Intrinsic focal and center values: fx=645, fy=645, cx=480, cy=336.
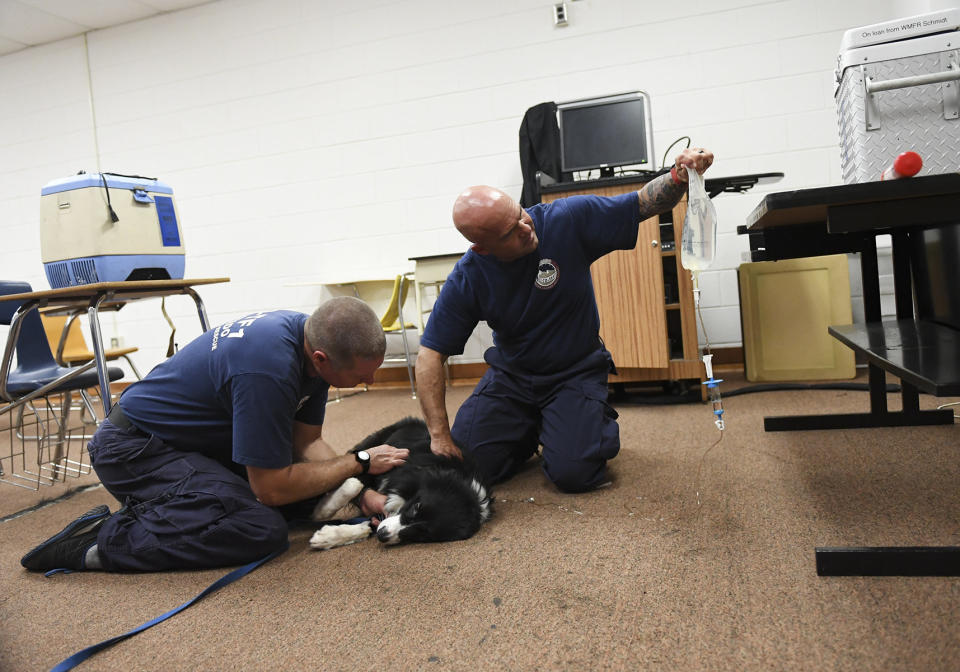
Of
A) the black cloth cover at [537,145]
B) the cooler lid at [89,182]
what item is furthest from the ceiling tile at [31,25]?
the black cloth cover at [537,145]

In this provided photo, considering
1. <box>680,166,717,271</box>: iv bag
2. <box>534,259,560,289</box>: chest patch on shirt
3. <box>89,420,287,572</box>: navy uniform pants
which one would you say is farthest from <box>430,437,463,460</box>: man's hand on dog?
<box>680,166,717,271</box>: iv bag

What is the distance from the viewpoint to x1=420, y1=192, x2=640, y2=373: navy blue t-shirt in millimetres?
2096

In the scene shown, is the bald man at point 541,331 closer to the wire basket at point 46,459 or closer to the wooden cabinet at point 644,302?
the wooden cabinet at point 644,302

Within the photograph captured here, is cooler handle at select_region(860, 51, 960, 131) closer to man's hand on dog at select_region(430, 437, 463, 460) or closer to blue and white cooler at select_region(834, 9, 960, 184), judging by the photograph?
blue and white cooler at select_region(834, 9, 960, 184)

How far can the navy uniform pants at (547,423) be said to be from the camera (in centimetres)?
205

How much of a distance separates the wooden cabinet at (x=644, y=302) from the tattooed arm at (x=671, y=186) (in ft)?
3.99

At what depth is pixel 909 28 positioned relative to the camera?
2047 mm

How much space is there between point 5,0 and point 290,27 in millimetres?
2094

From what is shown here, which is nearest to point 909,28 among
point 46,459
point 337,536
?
point 337,536

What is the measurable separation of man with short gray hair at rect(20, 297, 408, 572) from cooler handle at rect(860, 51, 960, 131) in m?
1.65

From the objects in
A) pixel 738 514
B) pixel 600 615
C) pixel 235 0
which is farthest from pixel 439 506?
pixel 235 0

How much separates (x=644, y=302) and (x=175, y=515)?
7.81 ft

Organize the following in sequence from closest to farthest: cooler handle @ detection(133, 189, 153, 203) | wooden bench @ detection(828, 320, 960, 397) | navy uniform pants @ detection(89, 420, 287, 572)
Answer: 1. wooden bench @ detection(828, 320, 960, 397)
2. navy uniform pants @ detection(89, 420, 287, 572)
3. cooler handle @ detection(133, 189, 153, 203)

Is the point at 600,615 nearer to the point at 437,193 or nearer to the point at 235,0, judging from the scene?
the point at 437,193
